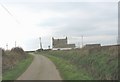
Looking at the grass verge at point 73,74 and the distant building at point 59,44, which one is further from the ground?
the distant building at point 59,44

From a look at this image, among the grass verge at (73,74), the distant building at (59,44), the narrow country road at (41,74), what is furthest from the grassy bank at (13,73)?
the distant building at (59,44)

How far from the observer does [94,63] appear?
2602 cm

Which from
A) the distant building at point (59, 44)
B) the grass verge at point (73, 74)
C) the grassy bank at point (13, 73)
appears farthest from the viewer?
the distant building at point (59, 44)

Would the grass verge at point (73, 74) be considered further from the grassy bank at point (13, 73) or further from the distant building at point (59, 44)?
the distant building at point (59, 44)

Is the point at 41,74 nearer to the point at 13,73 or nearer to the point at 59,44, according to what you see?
the point at 13,73

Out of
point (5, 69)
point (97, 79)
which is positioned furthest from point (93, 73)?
point (5, 69)

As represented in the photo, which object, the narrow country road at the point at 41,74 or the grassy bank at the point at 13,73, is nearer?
the narrow country road at the point at 41,74

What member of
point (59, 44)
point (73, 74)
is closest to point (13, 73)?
point (73, 74)

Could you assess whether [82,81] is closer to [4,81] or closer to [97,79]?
[97,79]

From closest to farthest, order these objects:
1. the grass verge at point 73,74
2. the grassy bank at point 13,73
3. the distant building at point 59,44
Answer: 1. the grass verge at point 73,74
2. the grassy bank at point 13,73
3. the distant building at point 59,44

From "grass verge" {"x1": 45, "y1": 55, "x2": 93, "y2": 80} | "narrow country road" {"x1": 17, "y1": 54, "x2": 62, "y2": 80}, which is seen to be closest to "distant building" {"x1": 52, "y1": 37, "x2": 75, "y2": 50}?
"narrow country road" {"x1": 17, "y1": 54, "x2": 62, "y2": 80}

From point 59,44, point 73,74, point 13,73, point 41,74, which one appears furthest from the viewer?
point 59,44

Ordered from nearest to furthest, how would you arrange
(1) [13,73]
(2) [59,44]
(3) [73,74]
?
(3) [73,74] → (1) [13,73] → (2) [59,44]

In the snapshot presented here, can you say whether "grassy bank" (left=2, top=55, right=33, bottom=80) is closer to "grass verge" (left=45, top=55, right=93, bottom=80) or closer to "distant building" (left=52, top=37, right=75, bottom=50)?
"grass verge" (left=45, top=55, right=93, bottom=80)
